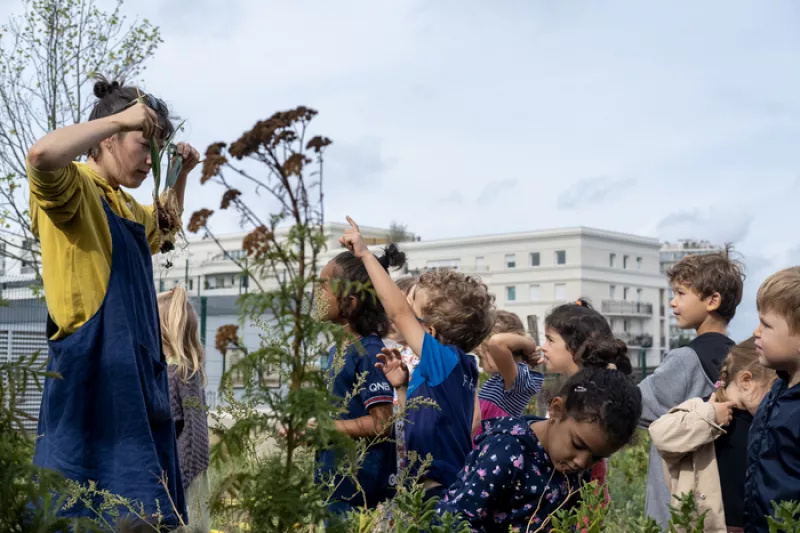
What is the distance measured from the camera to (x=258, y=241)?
53.1 inches

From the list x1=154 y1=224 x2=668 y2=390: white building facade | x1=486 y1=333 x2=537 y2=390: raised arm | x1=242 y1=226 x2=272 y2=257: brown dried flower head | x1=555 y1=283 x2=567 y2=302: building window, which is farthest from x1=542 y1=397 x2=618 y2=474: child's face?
x1=555 y1=283 x2=567 y2=302: building window

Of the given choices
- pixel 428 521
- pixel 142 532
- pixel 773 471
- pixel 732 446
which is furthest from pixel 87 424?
pixel 732 446

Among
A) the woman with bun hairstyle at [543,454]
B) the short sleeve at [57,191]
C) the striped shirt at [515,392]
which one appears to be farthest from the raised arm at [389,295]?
the striped shirt at [515,392]

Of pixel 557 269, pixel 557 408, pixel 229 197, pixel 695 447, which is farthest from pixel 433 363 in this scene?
pixel 557 269

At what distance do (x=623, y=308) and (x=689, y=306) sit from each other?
102736 mm

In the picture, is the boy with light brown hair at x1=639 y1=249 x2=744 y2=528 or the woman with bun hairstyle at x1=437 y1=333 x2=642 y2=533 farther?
the boy with light brown hair at x1=639 y1=249 x2=744 y2=528

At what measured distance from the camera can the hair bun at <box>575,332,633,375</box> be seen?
191 inches

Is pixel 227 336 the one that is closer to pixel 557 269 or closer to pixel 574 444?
pixel 574 444

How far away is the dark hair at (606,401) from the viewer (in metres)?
3.10

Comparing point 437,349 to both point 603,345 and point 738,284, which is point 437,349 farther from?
point 738,284

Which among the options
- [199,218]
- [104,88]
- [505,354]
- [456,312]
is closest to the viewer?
[199,218]

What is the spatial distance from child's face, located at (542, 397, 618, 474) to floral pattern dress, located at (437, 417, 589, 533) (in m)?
0.03

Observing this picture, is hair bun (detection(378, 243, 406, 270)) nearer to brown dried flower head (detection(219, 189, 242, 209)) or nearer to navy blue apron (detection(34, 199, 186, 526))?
navy blue apron (detection(34, 199, 186, 526))

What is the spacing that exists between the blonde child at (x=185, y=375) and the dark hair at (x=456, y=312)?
3.98 ft
